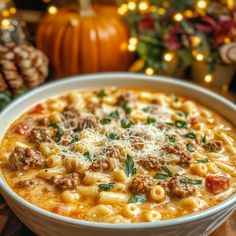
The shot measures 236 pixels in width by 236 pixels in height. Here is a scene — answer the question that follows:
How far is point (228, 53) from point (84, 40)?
1.42 metres

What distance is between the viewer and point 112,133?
3.24 meters

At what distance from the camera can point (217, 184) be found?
283 cm

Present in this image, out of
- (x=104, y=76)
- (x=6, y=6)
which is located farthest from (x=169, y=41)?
(x=6, y=6)

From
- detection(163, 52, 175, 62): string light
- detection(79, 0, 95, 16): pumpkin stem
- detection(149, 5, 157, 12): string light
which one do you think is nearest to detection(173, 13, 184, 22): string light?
detection(149, 5, 157, 12): string light

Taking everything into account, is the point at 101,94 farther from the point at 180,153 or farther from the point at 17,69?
the point at 180,153

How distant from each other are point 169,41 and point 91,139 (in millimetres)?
1828

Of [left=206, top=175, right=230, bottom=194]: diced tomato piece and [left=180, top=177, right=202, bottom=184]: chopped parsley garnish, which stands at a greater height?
[left=206, top=175, right=230, bottom=194]: diced tomato piece

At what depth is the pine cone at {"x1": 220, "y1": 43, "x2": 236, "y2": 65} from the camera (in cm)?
434

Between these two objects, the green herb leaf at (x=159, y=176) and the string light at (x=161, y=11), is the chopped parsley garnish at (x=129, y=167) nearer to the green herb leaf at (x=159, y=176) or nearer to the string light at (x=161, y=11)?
the green herb leaf at (x=159, y=176)

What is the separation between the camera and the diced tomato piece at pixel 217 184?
2804 millimetres

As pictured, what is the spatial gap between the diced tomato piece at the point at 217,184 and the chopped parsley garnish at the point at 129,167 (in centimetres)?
46

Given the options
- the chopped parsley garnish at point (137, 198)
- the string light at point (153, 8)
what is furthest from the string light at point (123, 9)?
the chopped parsley garnish at point (137, 198)

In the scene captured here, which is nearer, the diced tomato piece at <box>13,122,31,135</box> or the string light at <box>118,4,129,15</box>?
the diced tomato piece at <box>13,122,31,135</box>

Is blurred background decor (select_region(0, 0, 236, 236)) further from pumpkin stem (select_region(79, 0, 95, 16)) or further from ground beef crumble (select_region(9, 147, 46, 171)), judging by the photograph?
ground beef crumble (select_region(9, 147, 46, 171))
